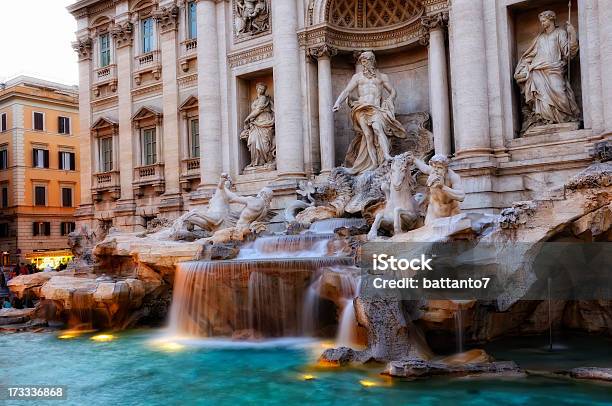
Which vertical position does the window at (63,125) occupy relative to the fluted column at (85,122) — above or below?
above

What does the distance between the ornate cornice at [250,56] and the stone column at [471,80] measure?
6.33 metres

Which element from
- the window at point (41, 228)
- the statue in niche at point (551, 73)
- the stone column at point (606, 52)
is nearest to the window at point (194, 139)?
the statue in niche at point (551, 73)

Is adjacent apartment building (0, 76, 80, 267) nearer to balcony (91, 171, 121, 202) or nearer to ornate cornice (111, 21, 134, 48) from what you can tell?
balcony (91, 171, 121, 202)

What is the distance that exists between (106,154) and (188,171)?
571 cm

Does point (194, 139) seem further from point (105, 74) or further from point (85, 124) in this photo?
point (85, 124)

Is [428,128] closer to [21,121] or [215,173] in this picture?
[215,173]

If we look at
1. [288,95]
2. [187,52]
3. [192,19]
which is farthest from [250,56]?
[192,19]

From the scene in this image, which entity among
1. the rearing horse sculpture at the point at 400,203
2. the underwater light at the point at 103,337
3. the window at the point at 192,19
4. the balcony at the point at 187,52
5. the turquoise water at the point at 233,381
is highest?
the window at the point at 192,19

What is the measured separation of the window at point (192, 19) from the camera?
22.3m

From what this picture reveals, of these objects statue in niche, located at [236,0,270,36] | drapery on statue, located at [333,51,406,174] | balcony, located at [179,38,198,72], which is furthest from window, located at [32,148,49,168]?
drapery on statue, located at [333,51,406,174]

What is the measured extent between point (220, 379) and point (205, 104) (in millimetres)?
13116

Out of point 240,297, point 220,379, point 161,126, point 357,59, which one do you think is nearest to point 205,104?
point 161,126

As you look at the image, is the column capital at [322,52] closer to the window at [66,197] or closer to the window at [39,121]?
the window at [39,121]

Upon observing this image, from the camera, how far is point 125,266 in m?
15.3
